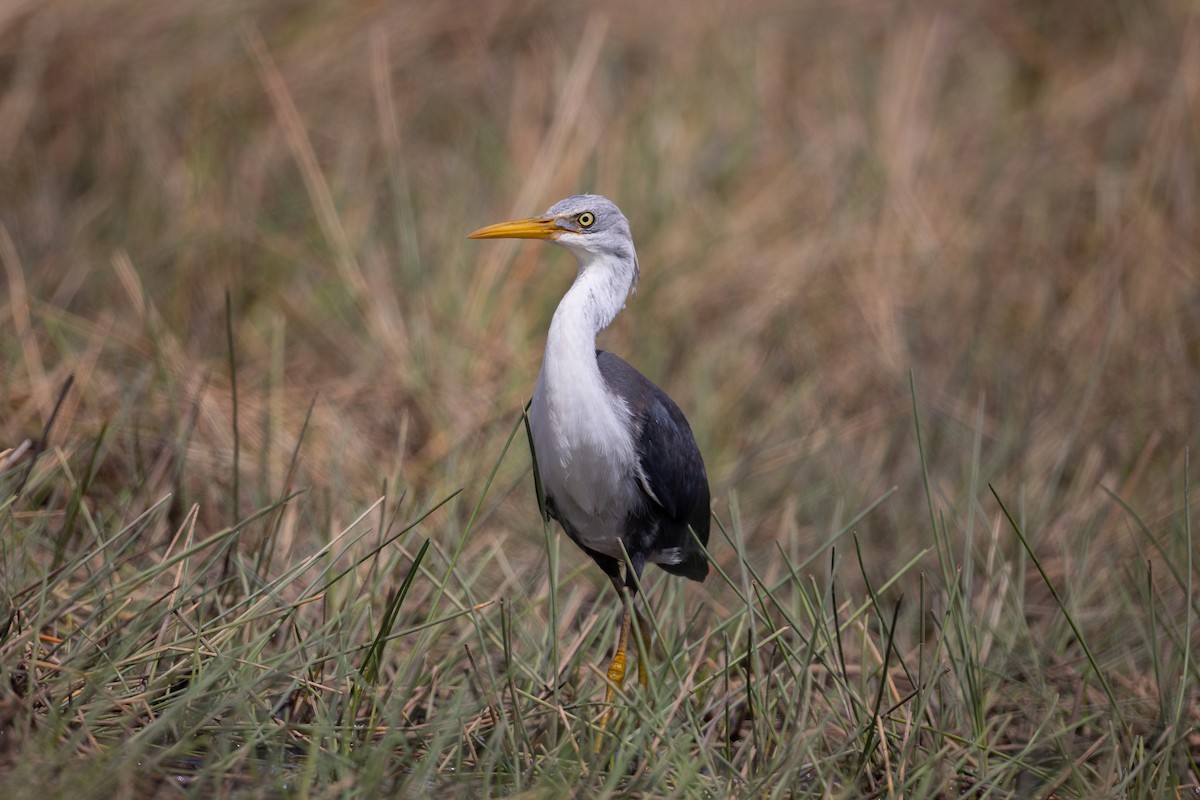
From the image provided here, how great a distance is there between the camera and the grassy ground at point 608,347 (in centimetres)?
290

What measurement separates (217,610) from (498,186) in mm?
3707

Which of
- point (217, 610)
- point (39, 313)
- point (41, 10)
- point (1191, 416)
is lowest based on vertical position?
point (1191, 416)

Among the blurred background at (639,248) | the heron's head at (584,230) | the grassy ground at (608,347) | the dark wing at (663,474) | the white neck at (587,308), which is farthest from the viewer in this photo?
the blurred background at (639,248)

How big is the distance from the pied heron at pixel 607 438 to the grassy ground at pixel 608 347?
0.14 meters

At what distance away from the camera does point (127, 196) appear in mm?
6230

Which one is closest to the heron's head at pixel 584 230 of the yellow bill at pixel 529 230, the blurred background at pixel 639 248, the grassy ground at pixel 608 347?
the yellow bill at pixel 529 230

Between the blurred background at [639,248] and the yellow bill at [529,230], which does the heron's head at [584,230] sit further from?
the blurred background at [639,248]

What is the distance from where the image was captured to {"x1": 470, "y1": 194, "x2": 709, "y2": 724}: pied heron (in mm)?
3301

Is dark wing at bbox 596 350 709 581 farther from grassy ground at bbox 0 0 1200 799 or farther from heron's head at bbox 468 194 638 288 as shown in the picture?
heron's head at bbox 468 194 638 288

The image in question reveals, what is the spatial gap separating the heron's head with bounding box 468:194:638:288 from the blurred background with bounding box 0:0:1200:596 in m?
0.99

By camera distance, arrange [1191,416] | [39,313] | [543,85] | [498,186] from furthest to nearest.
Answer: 1. [543,85]
2. [498,186]
3. [1191,416]
4. [39,313]

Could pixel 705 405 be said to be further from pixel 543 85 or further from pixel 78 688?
pixel 78 688

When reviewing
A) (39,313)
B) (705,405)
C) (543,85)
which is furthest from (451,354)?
(543,85)

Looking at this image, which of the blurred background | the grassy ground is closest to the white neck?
the grassy ground
